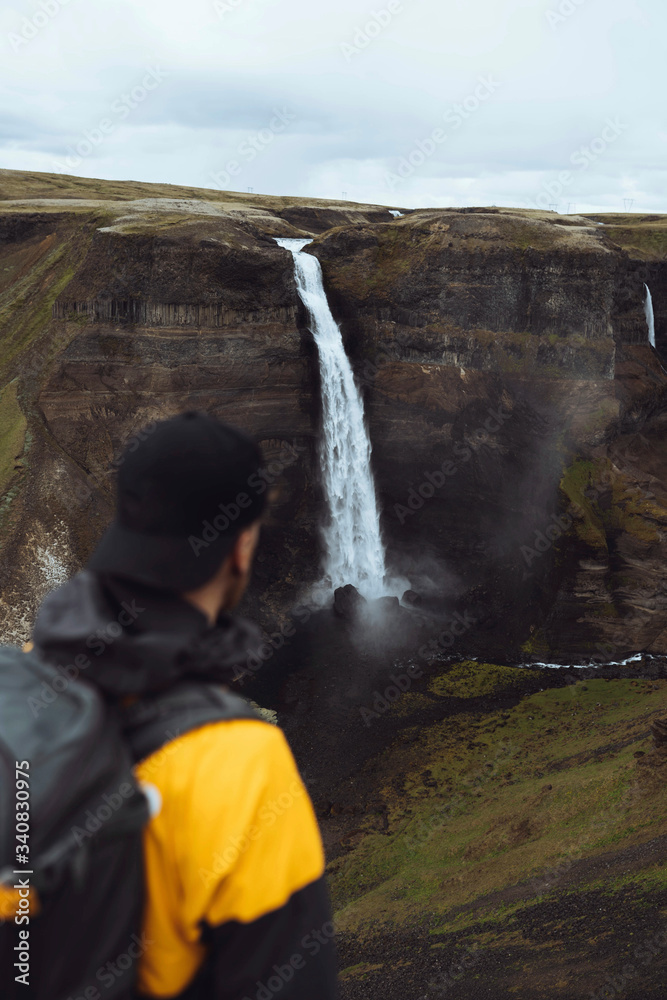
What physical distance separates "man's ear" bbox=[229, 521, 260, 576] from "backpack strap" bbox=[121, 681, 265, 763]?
0.49m

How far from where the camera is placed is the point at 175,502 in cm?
250

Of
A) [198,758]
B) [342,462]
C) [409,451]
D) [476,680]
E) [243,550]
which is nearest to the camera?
[198,758]

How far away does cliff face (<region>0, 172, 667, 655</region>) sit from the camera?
100 ft

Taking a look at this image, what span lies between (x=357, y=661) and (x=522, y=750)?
330 inches

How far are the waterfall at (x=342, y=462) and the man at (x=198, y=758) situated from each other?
32.4 meters

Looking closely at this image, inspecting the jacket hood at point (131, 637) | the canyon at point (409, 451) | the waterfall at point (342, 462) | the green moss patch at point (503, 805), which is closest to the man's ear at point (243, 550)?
the jacket hood at point (131, 637)

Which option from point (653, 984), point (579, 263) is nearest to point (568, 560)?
point (579, 263)

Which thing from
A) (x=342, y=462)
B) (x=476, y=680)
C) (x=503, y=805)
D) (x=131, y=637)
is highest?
(x=131, y=637)

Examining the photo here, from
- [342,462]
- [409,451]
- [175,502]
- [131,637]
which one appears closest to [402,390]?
[409,451]

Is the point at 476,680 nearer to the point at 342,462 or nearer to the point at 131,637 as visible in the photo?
the point at 342,462

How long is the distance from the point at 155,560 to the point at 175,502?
8.1 inches

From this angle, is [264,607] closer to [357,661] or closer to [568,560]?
[357,661]

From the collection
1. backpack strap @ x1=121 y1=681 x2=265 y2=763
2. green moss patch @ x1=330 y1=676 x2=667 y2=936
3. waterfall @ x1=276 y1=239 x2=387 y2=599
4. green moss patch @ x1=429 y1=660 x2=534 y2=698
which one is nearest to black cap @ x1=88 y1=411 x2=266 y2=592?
backpack strap @ x1=121 y1=681 x2=265 y2=763

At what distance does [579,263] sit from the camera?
32812 mm
